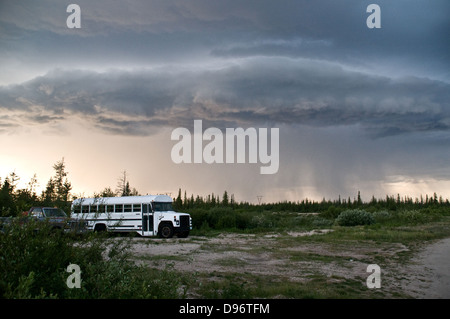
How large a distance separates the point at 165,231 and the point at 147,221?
158cm

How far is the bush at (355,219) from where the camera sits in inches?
1682

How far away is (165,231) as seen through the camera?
1037 inches

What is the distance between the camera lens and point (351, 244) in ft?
72.4

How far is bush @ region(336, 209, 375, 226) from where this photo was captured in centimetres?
4272

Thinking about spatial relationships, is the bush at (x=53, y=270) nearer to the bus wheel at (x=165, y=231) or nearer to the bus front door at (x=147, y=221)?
the bus wheel at (x=165, y=231)

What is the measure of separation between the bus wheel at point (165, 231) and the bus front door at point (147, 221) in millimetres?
753

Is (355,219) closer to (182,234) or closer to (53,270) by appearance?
(182,234)

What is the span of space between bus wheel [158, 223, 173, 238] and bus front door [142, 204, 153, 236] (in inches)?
29.7

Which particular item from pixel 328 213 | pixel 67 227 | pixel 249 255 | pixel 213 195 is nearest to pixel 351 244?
pixel 249 255

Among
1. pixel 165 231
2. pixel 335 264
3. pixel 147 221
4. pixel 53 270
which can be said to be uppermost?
pixel 53 270

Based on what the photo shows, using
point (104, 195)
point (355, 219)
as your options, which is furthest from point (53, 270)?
point (355, 219)

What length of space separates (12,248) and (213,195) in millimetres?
80708

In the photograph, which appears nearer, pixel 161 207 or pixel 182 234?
pixel 182 234
